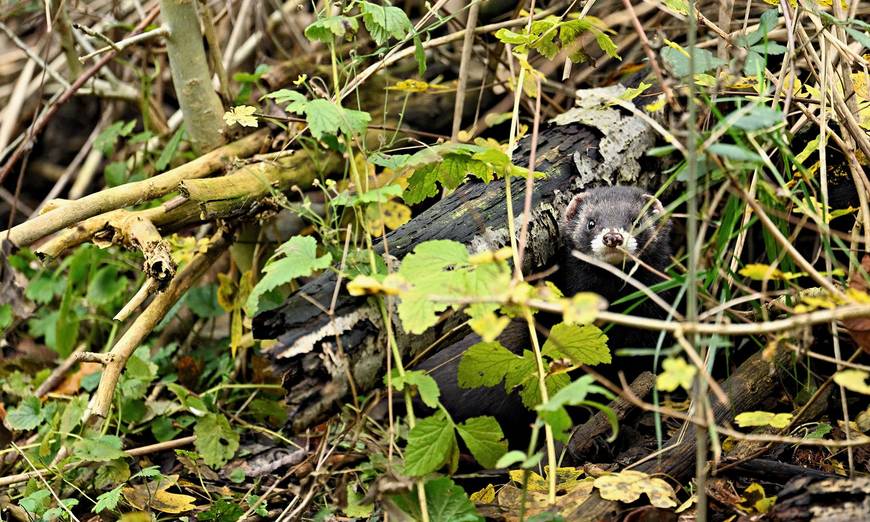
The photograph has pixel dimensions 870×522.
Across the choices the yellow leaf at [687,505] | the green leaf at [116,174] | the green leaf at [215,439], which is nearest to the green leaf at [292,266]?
the green leaf at [215,439]

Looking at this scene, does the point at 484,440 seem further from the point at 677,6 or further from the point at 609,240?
the point at 677,6

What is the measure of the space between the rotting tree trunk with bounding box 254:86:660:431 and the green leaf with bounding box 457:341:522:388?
21 cm

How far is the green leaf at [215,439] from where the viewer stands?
10.9 ft

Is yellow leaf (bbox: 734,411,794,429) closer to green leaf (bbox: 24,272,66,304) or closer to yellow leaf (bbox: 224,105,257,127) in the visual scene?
yellow leaf (bbox: 224,105,257,127)

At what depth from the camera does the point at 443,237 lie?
289 cm

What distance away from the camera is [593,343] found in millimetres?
2445

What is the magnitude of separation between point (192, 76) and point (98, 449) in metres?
1.64

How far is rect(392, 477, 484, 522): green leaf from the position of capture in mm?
2295

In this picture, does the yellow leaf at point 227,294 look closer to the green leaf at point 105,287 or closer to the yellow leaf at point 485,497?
the green leaf at point 105,287

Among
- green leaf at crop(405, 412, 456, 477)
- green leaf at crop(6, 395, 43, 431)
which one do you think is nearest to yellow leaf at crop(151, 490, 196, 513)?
green leaf at crop(6, 395, 43, 431)

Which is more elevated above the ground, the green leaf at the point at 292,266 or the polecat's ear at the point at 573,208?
the green leaf at the point at 292,266

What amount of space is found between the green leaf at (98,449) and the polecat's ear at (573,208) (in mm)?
→ 1895

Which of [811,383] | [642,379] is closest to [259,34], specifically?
[642,379]

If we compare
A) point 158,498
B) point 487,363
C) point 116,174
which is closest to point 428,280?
point 487,363
